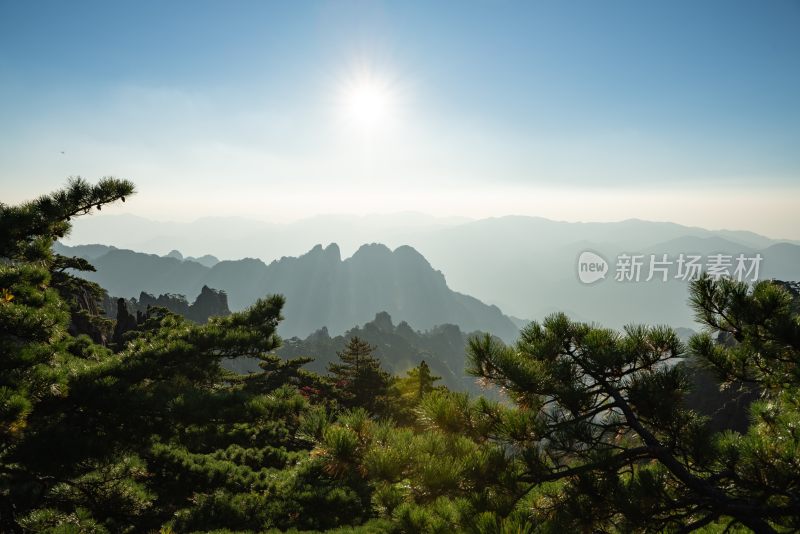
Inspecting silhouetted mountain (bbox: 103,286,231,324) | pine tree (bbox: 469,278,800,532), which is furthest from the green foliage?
silhouetted mountain (bbox: 103,286,231,324)

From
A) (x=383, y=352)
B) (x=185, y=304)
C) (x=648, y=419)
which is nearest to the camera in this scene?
(x=648, y=419)

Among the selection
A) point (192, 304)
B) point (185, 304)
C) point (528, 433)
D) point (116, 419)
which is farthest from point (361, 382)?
point (185, 304)

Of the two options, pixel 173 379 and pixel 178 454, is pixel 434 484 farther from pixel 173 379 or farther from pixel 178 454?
pixel 178 454

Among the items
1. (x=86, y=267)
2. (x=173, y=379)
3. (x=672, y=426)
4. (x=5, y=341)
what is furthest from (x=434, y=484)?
(x=86, y=267)

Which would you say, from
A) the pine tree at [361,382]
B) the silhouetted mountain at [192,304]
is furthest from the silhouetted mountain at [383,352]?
the pine tree at [361,382]

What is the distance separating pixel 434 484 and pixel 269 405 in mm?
5620

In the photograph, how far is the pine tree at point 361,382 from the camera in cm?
2806

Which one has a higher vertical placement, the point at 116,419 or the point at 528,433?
the point at 528,433

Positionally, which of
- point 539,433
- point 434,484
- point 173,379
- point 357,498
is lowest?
point 357,498

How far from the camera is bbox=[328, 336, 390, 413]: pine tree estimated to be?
28.1 meters

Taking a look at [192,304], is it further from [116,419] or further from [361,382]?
[116,419]

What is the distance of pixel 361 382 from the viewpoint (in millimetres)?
28781

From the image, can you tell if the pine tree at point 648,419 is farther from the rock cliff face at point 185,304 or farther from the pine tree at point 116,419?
the rock cliff face at point 185,304

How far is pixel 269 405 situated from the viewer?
7.47 m
